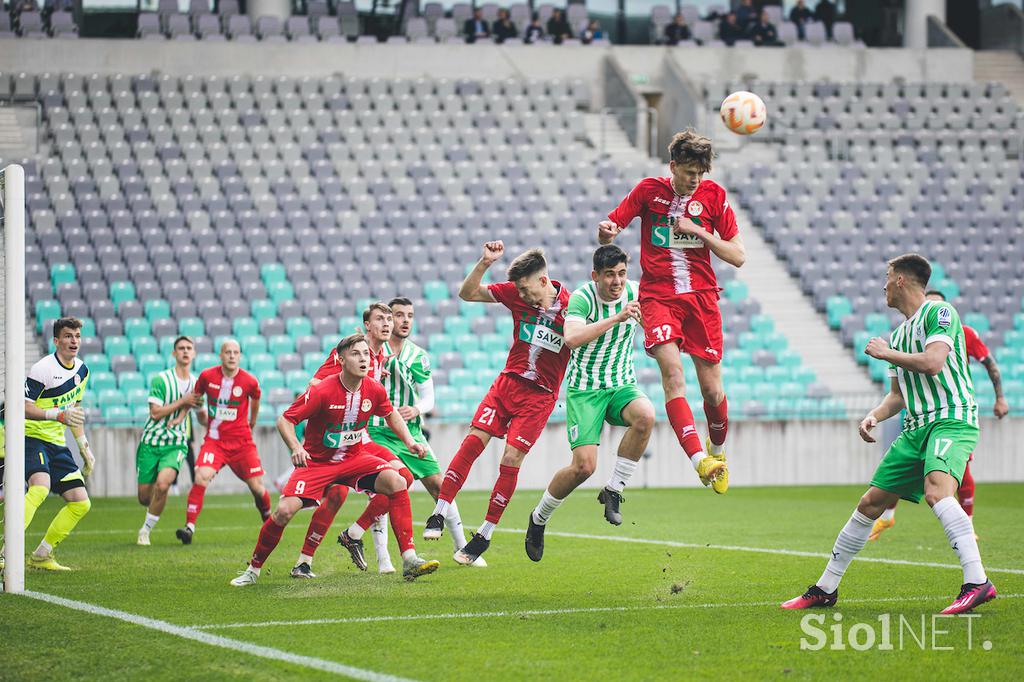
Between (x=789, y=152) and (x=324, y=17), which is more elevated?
(x=324, y=17)

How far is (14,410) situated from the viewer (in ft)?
29.5

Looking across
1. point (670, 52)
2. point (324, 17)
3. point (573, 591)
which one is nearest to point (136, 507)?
point (573, 591)

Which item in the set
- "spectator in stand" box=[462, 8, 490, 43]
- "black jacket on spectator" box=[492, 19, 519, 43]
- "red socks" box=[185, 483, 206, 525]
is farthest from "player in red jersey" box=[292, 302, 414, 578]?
"black jacket on spectator" box=[492, 19, 519, 43]

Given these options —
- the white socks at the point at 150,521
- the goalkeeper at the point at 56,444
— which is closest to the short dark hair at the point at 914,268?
the goalkeeper at the point at 56,444

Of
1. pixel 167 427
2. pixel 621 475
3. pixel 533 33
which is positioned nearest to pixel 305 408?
pixel 621 475

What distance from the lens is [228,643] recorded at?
6.92 meters

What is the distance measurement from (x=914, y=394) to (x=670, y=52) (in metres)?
24.4

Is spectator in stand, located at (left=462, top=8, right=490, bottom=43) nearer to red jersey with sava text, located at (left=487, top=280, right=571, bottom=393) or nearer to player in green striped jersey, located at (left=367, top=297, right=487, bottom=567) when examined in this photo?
player in green striped jersey, located at (left=367, top=297, right=487, bottom=567)

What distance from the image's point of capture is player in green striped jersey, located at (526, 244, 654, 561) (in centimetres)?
897

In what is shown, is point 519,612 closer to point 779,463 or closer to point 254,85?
point 779,463

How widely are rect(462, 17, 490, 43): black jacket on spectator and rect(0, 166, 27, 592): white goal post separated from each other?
72.9ft

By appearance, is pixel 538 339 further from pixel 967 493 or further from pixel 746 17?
pixel 746 17

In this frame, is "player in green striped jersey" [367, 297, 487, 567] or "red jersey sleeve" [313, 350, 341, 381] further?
"player in green striped jersey" [367, 297, 487, 567]

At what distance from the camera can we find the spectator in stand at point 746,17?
104ft
